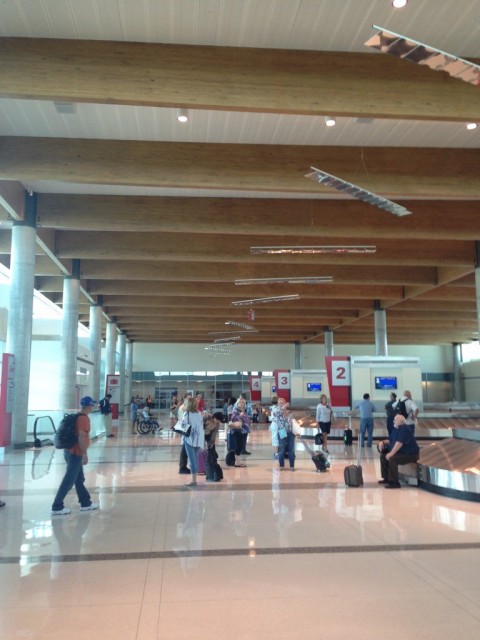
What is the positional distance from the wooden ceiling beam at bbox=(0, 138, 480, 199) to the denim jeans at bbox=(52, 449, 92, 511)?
24.2 ft

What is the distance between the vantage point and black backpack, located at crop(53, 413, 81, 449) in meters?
7.65

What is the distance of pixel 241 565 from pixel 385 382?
71.0 feet

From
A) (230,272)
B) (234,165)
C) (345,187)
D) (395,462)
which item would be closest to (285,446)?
(395,462)

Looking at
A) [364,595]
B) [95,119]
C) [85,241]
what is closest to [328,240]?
[85,241]

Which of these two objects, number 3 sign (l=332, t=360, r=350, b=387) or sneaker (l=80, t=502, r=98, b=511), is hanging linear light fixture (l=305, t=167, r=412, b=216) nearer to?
sneaker (l=80, t=502, r=98, b=511)

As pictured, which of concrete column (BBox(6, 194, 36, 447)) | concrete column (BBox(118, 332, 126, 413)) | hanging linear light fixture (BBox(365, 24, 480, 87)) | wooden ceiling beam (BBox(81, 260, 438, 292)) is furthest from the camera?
concrete column (BBox(118, 332, 126, 413))

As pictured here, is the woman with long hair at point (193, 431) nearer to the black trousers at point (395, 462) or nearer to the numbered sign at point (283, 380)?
the black trousers at point (395, 462)

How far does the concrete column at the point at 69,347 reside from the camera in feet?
78.1

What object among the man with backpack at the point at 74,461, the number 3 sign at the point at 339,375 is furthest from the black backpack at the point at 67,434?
the number 3 sign at the point at 339,375

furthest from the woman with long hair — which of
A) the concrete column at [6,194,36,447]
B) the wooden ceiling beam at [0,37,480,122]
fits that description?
the concrete column at [6,194,36,447]

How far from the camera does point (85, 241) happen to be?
21422 mm

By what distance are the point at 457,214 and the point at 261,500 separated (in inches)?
511

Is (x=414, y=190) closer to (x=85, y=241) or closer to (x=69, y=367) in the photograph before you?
(x=85, y=241)

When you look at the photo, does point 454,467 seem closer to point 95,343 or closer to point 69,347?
point 69,347
